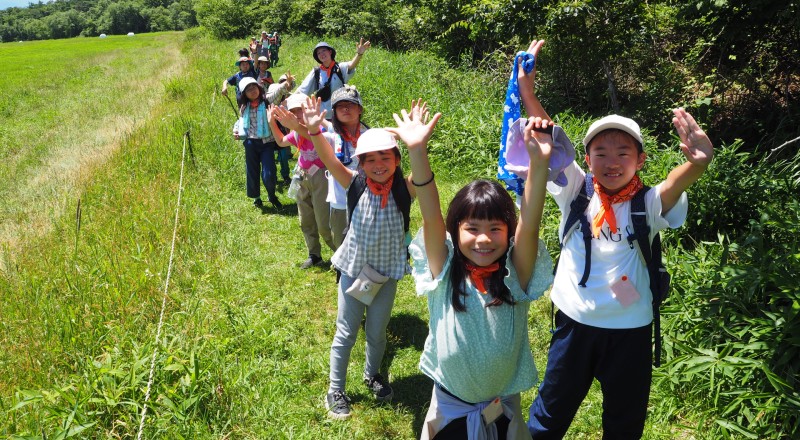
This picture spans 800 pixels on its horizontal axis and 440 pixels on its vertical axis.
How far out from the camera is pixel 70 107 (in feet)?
63.2

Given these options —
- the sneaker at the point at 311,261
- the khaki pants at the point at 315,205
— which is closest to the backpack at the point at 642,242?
the khaki pants at the point at 315,205

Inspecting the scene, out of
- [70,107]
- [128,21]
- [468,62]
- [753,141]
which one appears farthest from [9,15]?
[753,141]

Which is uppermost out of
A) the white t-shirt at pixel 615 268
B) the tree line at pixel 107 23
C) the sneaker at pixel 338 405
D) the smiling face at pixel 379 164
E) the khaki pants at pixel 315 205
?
the tree line at pixel 107 23

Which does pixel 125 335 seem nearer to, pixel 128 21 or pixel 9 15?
pixel 128 21

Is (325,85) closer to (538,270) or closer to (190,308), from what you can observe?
(190,308)

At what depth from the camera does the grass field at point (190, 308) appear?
10.4 feet

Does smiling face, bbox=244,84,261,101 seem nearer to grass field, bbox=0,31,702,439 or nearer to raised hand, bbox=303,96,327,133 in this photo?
grass field, bbox=0,31,702,439

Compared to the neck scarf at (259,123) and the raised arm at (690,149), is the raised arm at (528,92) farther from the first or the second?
the neck scarf at (259,123)

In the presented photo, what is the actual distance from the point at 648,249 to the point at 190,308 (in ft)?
10.8

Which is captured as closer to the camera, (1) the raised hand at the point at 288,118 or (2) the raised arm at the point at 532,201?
(2) the raised arm at the point at 532,201

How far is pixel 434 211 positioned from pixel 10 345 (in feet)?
10.5

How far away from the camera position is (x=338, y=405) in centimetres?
335

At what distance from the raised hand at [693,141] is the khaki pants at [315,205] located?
333 cm

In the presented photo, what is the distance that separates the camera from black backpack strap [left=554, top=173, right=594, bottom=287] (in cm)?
230
